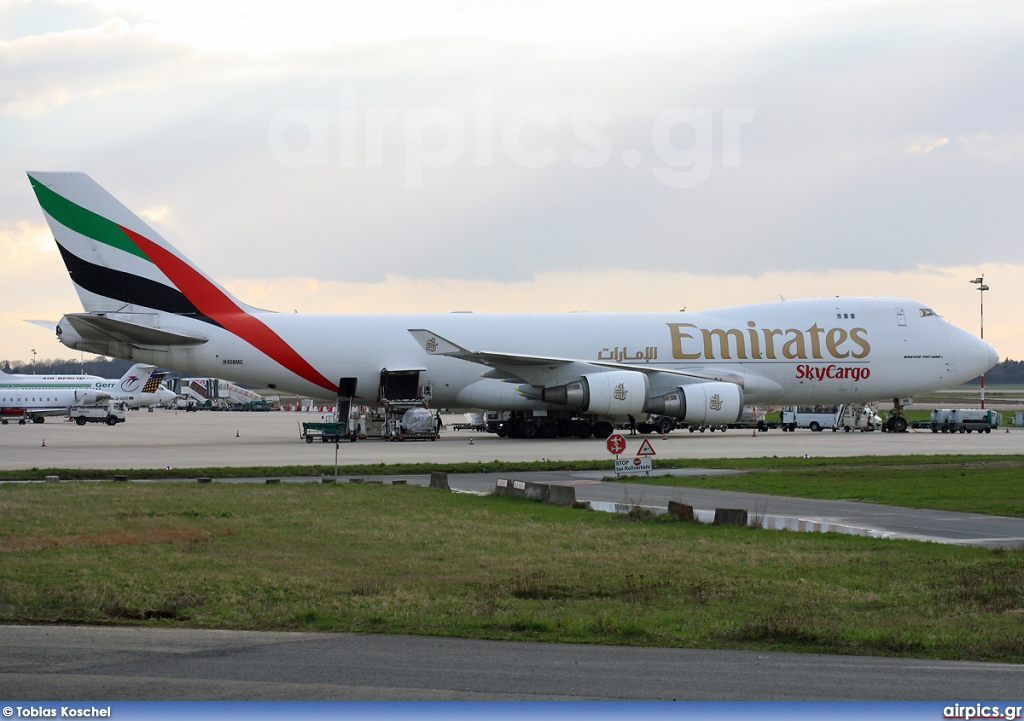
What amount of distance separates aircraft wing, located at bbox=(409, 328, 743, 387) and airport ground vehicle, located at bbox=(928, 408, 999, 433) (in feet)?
54.0

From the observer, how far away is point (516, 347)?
4488cm

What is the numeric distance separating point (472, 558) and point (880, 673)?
21.1 ft

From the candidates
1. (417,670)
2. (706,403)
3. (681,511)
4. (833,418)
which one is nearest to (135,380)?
(833,418)

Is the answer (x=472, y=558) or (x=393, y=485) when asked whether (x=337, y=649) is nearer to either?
(x=472, y=558)

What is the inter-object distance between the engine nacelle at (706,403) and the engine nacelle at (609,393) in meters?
1.27

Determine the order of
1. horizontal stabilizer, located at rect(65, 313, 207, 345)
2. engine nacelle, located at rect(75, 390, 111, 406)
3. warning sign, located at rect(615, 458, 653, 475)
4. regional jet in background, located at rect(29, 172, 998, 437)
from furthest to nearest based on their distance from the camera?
engine nacelle, located at rect(75, 390, 111, 406) → regional jet in background, located at rect(29, 172, 998, 437) → horizontal stabilizer, located at rect(65, 313, 207, 345) → warning sign, located at rect(615, 458, 653, 475)

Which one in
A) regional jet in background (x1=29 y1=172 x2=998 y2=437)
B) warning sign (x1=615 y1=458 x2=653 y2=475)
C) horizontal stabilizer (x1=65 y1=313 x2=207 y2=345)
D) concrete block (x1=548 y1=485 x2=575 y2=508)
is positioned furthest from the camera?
regional jet in background (x1=29 y1=172 x2=998 y2=437)

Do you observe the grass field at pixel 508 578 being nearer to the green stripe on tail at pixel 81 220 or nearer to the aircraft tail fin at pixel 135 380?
the green stripe on tail at pixel 81 220

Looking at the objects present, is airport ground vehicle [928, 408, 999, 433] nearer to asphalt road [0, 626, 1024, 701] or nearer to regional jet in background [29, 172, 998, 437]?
regional jet in background [29, 172, 998, 437]

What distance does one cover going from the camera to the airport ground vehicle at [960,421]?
55031 millimetres

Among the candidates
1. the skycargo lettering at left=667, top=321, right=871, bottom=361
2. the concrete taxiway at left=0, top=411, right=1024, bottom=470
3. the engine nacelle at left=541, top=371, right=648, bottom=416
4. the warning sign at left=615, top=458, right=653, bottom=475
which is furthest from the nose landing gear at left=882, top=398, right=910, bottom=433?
the warning sign at left=615, top=458, right=653, bottom=475

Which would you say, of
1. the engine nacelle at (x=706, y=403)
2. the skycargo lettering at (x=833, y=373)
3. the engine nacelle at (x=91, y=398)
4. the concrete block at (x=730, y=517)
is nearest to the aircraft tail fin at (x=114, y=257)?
the engine nacelle at (x=706, y=403)

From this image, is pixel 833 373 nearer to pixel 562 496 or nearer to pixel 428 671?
pixel 562 496

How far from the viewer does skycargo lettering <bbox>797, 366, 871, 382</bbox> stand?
45.0 m
